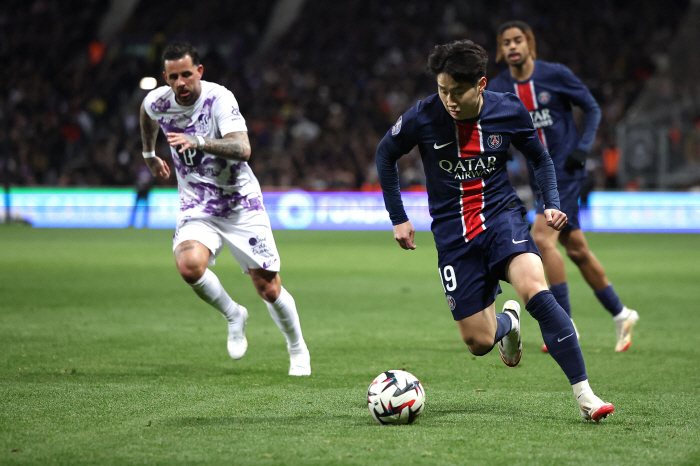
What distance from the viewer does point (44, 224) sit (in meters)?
22.2

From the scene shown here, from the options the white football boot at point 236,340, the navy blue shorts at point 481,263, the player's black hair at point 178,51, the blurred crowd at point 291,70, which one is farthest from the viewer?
the blurred crowd at point 291,70

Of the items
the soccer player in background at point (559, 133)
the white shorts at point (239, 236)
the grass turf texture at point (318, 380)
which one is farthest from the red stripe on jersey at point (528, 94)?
the white shorts at point (239, 236)

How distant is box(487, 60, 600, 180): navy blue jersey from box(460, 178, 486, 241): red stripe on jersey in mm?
2228

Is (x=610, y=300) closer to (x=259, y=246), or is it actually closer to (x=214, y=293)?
(x=259, y=246)

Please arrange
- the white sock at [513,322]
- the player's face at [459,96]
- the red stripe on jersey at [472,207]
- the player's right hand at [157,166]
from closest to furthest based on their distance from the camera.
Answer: the player's face at [459,96], the red stripe on jersey at [472,207], the white sock at [513,322], the player's right hand at [157,166]

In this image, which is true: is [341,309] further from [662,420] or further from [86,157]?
[86,157]

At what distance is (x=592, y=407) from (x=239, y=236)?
8.53ft

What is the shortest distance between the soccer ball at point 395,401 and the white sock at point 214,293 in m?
1.72

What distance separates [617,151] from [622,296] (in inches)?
501

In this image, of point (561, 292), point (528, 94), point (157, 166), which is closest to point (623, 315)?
point (561, 292)

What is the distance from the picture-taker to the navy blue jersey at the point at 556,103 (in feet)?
21.9

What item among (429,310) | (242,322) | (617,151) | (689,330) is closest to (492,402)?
(242,322)

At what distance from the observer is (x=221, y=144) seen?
534 centimetres

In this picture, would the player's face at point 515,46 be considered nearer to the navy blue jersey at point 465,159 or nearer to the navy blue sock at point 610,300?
the navy blue sock at point 610,300
